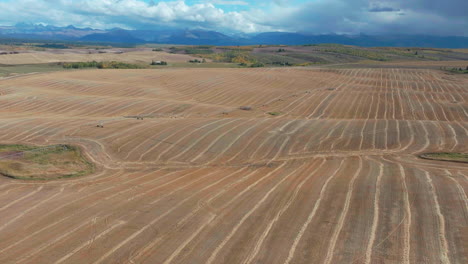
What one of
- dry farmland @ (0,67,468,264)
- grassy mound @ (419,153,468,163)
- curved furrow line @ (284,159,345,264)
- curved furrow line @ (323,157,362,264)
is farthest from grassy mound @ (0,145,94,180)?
grassy mound @ (419,153,468,163)

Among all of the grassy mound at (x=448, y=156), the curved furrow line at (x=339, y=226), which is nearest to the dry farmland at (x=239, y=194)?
the curved furrow line at (x=339, y=226)

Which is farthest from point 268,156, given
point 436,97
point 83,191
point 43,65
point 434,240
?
point 43,65

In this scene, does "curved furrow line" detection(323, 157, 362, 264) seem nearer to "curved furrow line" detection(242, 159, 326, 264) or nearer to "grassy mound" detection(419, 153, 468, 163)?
"curved furrow line" detection(242, 159, 326, 264)

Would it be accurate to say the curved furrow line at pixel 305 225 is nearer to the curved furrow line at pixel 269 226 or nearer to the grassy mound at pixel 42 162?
the curved furrow line at pixel 269 226

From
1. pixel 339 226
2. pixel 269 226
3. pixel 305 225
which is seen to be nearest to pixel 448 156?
pixel 339 226

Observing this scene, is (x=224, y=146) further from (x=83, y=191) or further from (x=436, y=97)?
(x=436, y=97)

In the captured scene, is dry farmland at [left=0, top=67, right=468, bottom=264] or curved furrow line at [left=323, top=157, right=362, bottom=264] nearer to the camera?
curved furrow line at [left=323, top=157, right=362, bottom=264]
